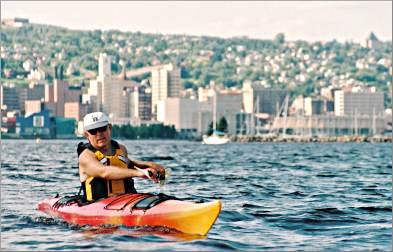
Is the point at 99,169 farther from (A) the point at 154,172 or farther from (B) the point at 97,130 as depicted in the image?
(A) the point at 154,172

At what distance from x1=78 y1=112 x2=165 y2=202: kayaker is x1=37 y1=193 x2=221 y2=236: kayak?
0.80ft

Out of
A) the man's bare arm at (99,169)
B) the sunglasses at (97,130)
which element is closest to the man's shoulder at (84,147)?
the man's bare arm at (99,169)

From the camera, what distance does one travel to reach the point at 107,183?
19.6 metres

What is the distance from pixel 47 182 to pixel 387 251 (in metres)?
17.8

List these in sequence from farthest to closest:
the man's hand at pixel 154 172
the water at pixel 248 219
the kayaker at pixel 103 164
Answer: the kayaker at pixel 103 164, the man's hand at pixel 154 172, the water at pixel 248 219

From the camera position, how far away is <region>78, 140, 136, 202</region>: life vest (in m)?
19.5

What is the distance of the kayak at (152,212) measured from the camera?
18.4 metres

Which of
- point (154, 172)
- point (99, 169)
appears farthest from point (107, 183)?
point (154, 172)

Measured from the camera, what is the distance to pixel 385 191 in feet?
104

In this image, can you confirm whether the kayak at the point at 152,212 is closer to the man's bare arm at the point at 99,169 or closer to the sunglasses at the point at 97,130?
A: the man's bare arm at the point at 99,169

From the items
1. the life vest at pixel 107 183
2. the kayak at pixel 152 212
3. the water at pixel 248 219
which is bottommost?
the water at pixel 248 219

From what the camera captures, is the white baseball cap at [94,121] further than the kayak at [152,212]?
Yes

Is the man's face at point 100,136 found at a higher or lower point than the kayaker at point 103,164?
higher

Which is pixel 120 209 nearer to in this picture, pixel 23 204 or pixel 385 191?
pixel 23 204
